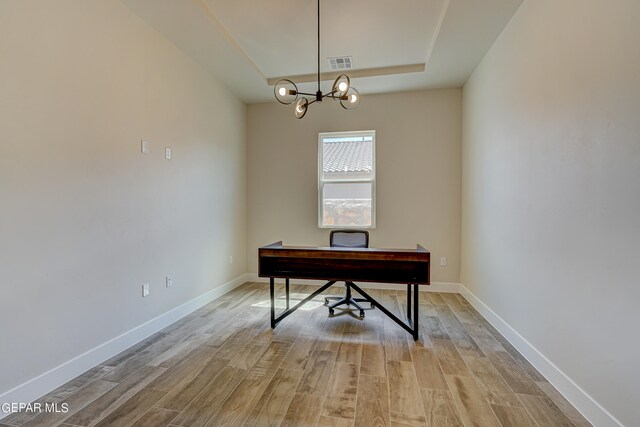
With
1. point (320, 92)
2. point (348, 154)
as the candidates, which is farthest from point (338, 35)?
point (348, 154)

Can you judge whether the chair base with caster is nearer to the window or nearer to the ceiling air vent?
the window

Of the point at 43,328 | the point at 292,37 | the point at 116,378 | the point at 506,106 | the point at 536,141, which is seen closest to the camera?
the point at 43,328

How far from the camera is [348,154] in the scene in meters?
4.54

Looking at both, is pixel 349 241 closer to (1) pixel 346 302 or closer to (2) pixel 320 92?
(1) pixel 346 302

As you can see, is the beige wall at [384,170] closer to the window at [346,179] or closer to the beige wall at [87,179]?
the window at [346,179]

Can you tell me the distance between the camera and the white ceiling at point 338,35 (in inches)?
101

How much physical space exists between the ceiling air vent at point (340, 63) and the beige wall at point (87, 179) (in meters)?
1.68

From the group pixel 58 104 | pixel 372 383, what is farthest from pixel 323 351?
pixel 58 104

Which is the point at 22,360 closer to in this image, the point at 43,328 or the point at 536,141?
the point at 43,328

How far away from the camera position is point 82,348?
6.91ft

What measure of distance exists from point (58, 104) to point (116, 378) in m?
1.97

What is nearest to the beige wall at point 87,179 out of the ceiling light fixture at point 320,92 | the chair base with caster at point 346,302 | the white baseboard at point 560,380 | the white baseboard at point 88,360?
the white baseboard at point 88,360

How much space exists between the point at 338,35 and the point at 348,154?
5.93 feet

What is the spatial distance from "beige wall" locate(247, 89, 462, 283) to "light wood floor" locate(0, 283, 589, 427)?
5.35ft
